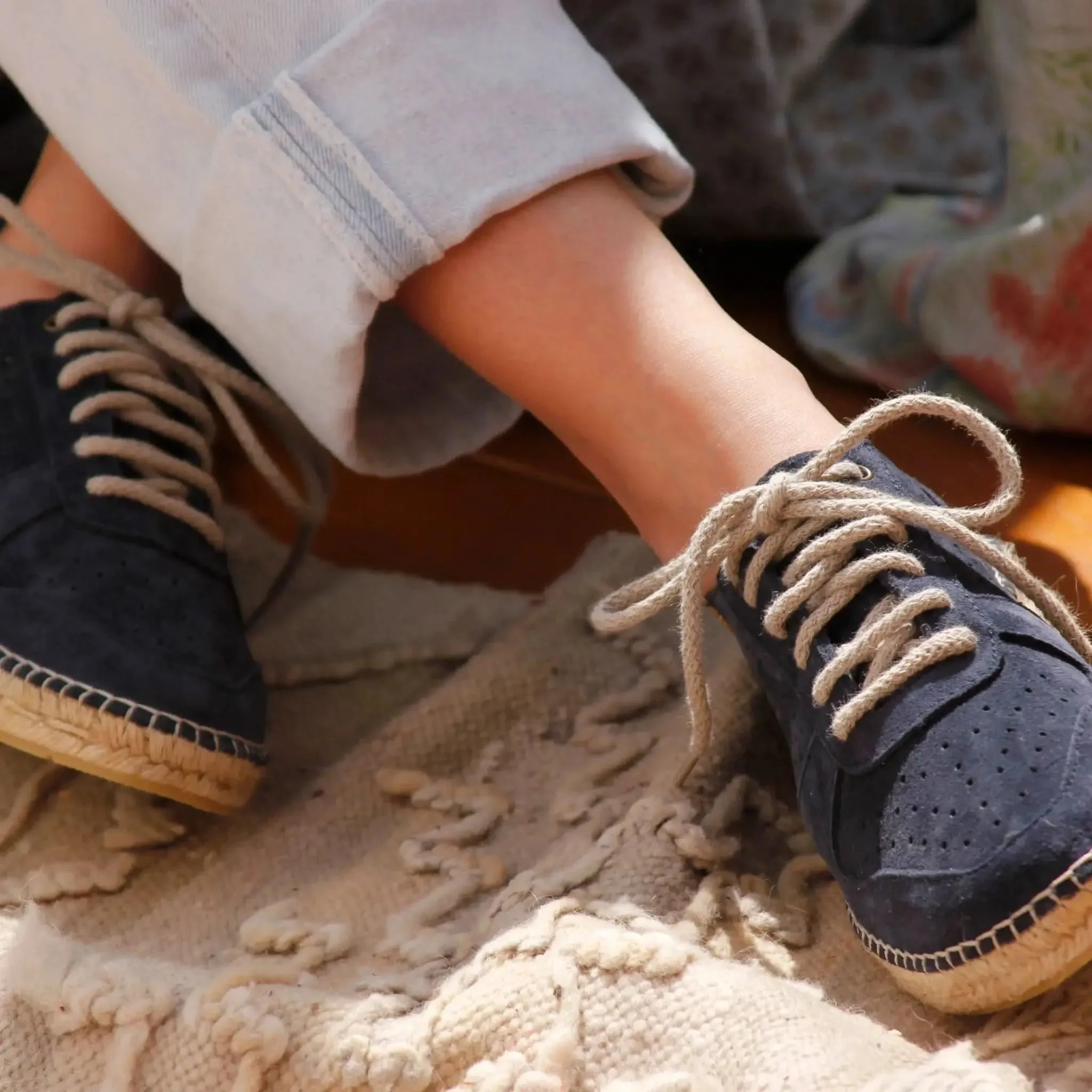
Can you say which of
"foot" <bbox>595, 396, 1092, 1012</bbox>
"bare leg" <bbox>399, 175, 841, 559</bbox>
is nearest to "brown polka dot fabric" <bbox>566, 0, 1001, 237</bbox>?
"bare leg" <bbox>399, 175, 841, 559</bbox>

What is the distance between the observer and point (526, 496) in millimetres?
875

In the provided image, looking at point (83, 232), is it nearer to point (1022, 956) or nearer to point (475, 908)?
point (475, 908)

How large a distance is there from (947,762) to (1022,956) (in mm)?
A: 73

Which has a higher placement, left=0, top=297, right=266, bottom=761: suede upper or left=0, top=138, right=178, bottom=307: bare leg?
left=0, top=138, right=178, bottom=307: bare leg

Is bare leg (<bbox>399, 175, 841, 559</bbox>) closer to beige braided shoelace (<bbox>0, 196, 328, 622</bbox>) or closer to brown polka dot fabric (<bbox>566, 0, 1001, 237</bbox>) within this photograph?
beige braided shoelace (<bbox>0, 196, 328, 622</bbox>)

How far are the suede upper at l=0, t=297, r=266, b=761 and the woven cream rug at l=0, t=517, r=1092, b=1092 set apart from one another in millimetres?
81

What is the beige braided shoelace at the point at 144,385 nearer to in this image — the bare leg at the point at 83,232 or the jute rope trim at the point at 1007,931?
the bare leg at the point at 83,232

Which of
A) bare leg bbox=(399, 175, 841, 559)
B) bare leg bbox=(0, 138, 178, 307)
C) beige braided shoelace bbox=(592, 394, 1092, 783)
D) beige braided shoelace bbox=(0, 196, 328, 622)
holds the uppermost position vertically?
bare leg bbox=(0, 138, 178, 307)

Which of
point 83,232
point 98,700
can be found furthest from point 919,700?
point 83,232

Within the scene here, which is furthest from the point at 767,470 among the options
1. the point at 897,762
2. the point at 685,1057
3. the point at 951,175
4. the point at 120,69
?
the point at 951,175

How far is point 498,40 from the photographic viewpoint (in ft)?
1.86

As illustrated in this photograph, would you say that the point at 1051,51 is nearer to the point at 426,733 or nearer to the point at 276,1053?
the point at 426,733

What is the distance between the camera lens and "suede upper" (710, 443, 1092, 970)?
0.44m

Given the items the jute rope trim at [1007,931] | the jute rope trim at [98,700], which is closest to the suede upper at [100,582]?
the jute rope trim at [98,700]
